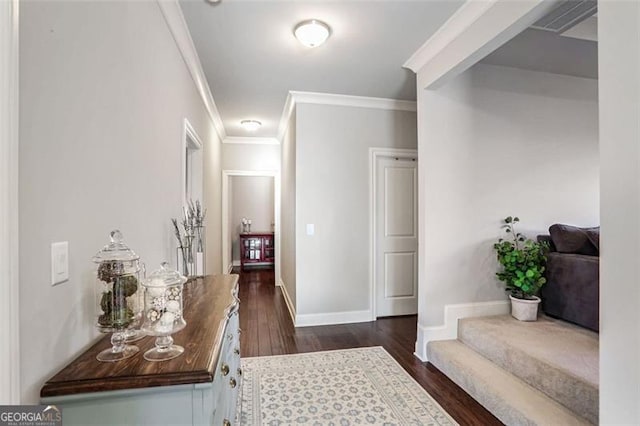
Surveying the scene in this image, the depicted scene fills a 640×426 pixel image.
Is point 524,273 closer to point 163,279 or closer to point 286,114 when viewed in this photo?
point 163,279

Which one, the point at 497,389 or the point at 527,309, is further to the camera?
the point at 527,309

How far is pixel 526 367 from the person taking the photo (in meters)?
2.09

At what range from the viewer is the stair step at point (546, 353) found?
1.77 m

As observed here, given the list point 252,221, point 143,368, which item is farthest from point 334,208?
point 252,221

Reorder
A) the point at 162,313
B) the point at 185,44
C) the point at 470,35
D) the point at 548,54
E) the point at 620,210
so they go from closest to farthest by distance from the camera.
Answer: the point at 162,313, the point at 620,210, the point at 470,35, the point at 185,44, the point at 548,54

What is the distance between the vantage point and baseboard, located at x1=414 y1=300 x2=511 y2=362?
9.18 feet

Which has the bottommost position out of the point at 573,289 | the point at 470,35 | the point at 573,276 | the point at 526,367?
the point at 526,367

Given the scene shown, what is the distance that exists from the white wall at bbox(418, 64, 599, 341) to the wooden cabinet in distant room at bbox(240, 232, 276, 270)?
488 centimetres

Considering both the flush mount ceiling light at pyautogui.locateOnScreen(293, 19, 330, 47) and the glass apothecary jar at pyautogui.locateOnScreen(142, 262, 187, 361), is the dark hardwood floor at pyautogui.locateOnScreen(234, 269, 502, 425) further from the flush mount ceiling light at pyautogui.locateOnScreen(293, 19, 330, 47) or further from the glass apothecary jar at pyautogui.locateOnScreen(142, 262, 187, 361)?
the flush mount ceiling light at pyautogui.locateOnScreen(293, 19, 330, 47)

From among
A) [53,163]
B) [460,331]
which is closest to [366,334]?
[460,331]

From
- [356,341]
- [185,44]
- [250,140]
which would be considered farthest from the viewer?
[250,140]

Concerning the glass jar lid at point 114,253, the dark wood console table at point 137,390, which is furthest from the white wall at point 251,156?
the dark wood console table at point 137,390

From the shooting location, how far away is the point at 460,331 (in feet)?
9.21

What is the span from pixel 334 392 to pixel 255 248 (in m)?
5.24
